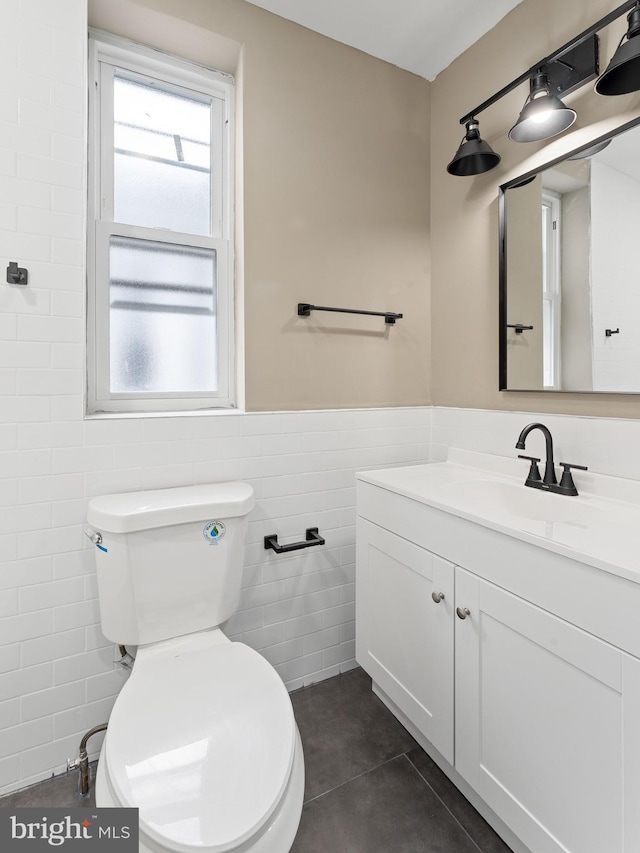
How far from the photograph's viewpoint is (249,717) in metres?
0.99

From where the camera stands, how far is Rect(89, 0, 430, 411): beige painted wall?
5.36 feet

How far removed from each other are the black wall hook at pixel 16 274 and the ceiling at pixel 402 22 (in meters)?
1.28

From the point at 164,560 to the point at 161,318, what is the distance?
0.87 metres

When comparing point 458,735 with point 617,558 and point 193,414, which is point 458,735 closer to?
point 617,558

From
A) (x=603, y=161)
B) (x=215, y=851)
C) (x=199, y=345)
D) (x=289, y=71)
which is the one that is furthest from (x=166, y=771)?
(x=289, y=71)

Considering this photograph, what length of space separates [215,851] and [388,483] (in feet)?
3.39

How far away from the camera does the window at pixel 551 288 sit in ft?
4.97

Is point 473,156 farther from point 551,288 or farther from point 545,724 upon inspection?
point 545,724

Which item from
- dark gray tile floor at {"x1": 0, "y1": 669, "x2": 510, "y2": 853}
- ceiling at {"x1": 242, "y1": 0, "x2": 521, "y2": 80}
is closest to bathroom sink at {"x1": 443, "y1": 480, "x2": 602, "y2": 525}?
dark gray tile floor at {"x1": 0, "y1": 669, "x2": 510, "y2": 853}

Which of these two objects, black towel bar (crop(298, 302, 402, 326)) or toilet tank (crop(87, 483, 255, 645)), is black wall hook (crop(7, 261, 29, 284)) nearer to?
toilet tank (crop(87, 483, 255, 645))

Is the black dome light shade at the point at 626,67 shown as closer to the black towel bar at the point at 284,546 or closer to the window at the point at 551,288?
the window at the point at 551,288

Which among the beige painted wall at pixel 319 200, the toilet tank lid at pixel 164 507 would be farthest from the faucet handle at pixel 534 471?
the toilet tank lid at pixel 164 507

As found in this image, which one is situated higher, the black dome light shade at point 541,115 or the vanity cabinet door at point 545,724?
the black dome light shade at point 541,115

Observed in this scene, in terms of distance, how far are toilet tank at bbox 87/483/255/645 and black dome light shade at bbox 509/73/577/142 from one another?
150 centimetres
